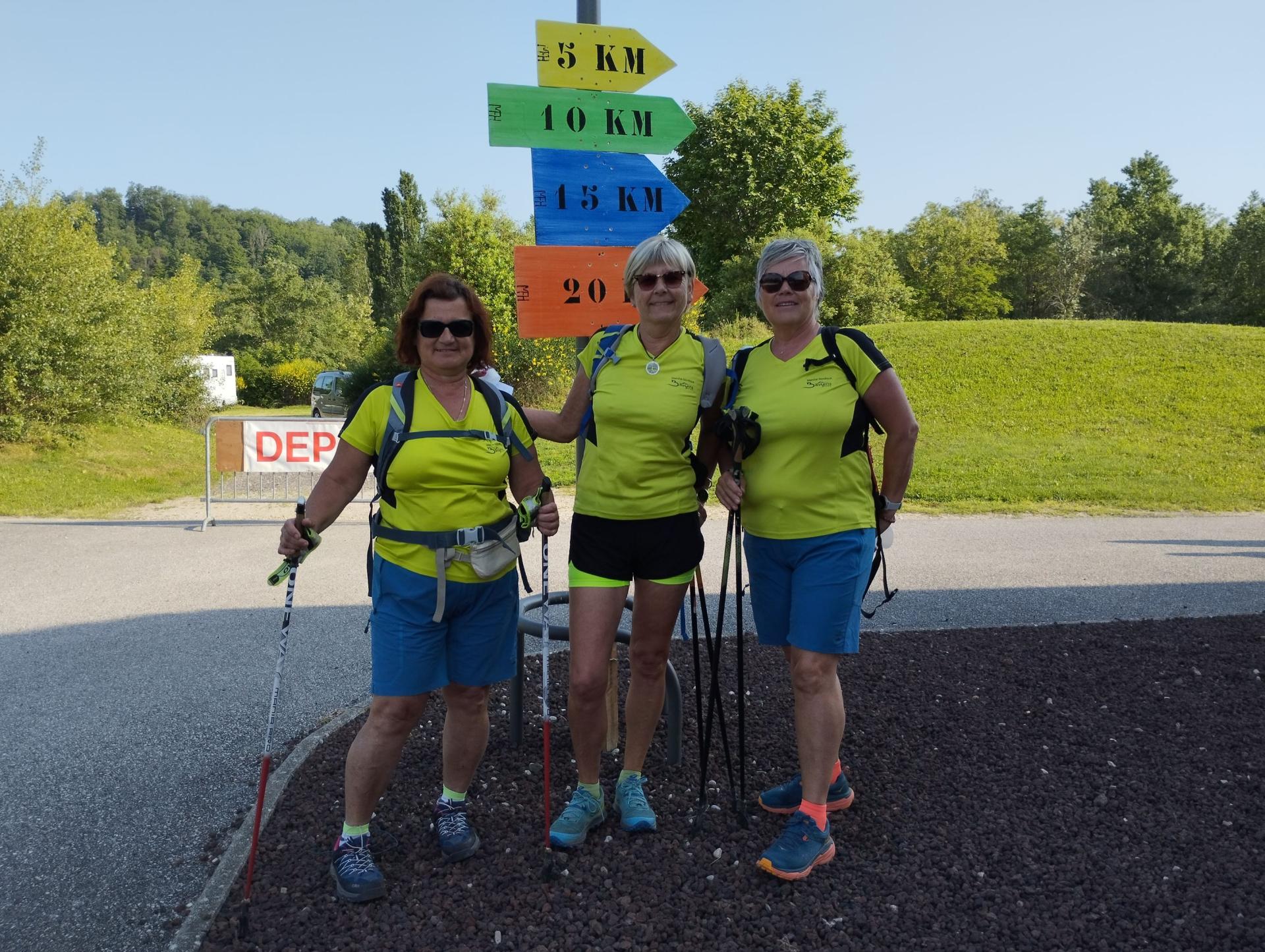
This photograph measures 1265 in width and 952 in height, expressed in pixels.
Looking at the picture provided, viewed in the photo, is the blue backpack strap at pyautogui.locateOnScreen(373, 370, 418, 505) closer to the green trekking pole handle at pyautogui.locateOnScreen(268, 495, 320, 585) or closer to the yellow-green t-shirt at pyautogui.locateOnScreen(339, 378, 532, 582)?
the yellow-green t-shirt at pyautogui.locateOnScreen(339, 378, 532, 582)

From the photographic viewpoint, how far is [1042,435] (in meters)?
17.0

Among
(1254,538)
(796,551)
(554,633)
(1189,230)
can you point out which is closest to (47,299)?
(554,633)

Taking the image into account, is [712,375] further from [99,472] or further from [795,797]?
Answer: [99,472]

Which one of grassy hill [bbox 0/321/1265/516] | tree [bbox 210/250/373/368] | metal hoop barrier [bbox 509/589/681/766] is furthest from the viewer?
tree [bbox 210/250/373/368]

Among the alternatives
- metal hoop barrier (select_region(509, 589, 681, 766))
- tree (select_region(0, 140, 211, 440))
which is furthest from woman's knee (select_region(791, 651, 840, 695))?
tree (select_region(0, 140, 211, 440))

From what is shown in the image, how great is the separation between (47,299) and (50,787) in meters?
14.6

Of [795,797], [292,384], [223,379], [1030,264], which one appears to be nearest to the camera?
[795,797]

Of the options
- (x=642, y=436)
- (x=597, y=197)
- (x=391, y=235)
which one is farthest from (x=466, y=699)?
(x=391, y=235)

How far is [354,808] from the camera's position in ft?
9.98

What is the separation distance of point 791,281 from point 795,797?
198 cm

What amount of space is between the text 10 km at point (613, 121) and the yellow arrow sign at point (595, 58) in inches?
4.2

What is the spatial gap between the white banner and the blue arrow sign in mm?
7417

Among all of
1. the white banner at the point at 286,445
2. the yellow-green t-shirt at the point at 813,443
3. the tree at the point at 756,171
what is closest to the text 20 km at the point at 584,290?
the yellow-green t-shirt at the point at 813,443

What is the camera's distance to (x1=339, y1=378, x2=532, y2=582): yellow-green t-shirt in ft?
9.62
